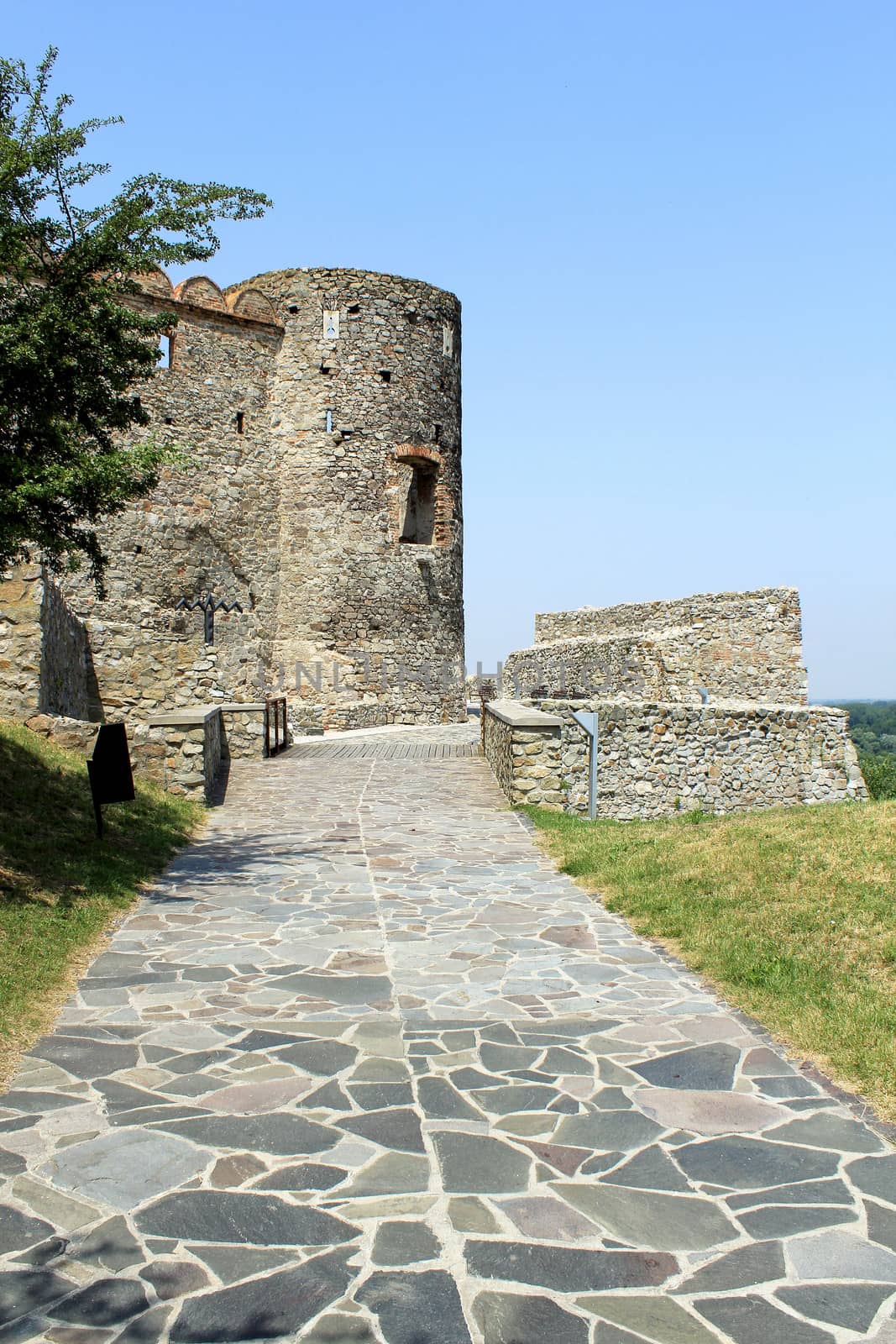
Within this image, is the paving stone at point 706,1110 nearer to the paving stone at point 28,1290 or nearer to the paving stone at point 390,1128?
the paving stone at point 390,1128

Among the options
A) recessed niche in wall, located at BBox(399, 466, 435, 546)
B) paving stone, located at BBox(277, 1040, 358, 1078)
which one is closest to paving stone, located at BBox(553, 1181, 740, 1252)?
paving stone, located at BBox(277, 1040, 358, 1078)

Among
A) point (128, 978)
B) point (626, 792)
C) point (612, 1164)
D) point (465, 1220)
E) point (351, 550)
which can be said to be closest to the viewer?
point (465, 1220)

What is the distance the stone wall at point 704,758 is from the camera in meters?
15.2

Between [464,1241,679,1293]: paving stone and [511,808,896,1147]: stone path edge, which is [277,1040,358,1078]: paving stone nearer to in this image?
[464,1241,679,1293]: paving stone

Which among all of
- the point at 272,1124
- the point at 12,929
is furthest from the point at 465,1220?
the point at 12,929

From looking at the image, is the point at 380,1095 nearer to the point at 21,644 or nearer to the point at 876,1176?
the point at 876,1176

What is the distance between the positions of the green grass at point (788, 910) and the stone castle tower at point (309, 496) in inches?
578

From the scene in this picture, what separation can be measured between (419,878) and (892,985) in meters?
4.09

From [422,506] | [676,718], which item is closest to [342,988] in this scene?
[676,718]

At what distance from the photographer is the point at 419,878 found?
842 centimetres

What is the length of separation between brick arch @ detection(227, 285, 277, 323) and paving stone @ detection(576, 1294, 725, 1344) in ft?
78.8

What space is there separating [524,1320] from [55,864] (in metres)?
5.95

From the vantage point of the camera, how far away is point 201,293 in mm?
23359

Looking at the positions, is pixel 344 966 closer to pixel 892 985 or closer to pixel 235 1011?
pixel 235 1011
